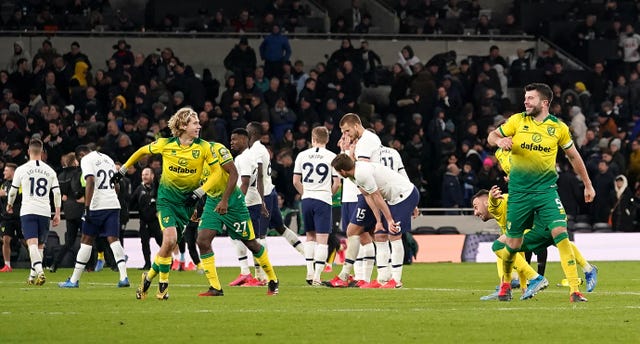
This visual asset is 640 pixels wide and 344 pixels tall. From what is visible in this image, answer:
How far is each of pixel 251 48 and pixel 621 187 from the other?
1086cm

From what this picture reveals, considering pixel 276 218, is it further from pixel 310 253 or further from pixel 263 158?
pixel 263 158

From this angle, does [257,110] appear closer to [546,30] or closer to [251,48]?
[251,48]

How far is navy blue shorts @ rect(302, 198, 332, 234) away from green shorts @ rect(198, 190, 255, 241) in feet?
12.9

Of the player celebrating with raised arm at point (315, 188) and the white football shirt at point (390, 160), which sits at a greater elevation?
the white football shirt at point (390, 160)

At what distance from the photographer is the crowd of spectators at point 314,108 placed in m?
33.0

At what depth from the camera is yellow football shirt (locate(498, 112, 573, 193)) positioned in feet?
52.8

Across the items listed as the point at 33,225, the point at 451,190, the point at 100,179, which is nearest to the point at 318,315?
the point at 100,179

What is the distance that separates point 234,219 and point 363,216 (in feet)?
8.59

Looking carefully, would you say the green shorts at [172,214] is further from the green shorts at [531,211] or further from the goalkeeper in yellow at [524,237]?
the green shorts at [531,211]

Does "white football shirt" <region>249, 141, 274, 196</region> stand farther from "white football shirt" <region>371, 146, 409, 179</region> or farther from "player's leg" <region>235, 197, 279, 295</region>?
"player's leg" <region>235, 197, 279, 295</region>

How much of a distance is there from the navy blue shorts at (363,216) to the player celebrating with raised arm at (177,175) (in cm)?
361

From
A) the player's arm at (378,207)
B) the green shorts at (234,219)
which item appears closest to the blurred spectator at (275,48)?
the player's arm at (378,207)

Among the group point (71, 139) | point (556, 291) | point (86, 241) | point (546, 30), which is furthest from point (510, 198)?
Answer: point (546, 30)

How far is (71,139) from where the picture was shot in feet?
105
